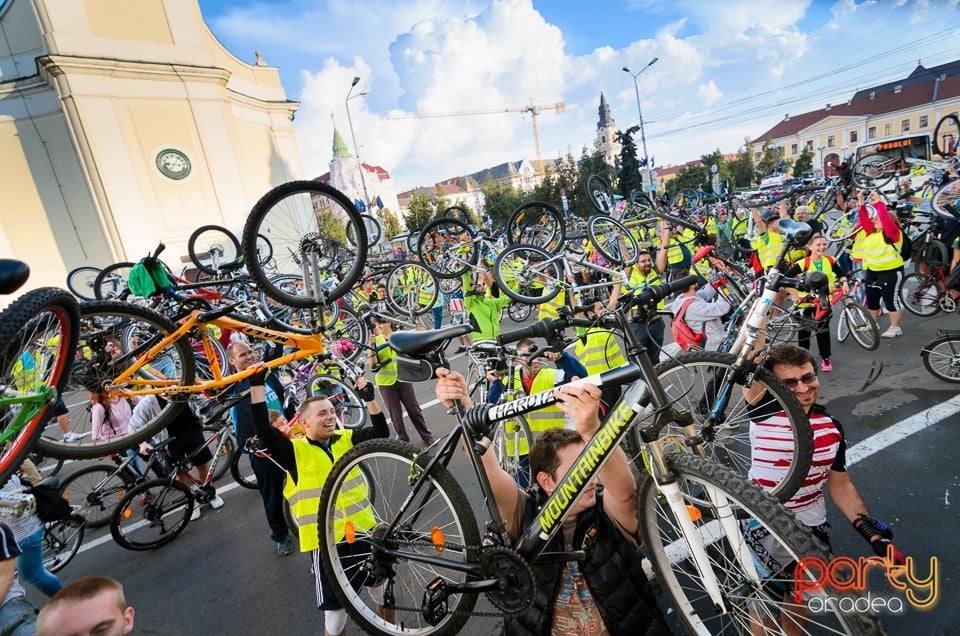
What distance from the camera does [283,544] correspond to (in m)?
4.07

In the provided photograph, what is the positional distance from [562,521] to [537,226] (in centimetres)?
827

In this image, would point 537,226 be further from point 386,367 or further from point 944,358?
point 944,358

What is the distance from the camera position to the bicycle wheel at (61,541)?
4.16m

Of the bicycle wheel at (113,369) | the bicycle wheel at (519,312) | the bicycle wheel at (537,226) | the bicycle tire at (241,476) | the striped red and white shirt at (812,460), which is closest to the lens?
the striped red and white shirt at (812,460)

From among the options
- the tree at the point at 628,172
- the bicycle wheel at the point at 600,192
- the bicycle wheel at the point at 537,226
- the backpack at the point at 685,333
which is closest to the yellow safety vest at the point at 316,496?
the backpack at the point at 685,333

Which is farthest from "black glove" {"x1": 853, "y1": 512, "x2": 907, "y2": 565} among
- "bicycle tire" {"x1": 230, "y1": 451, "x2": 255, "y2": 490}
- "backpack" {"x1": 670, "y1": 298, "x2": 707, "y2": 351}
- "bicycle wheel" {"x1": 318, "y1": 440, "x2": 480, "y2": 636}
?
"bicycle tire" {"x1": 230, "y1": 451, "x2": 255, "y2": 490}

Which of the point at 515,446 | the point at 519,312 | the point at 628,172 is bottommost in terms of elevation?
the point at 519,312

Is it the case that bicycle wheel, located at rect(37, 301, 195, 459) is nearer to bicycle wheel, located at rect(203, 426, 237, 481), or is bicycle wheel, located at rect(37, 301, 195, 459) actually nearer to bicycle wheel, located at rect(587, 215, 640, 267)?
bicycle wheel, located at rect(203, 426, 237, 481)

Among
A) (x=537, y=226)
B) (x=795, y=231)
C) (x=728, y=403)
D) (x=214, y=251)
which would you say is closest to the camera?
(x=728, y=403)

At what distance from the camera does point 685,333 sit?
15.0ft

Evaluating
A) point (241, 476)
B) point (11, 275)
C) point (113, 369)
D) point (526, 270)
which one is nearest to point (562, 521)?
point (11, 275)

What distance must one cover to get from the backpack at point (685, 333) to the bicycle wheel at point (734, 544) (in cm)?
293

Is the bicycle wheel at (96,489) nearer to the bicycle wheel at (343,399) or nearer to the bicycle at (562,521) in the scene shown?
the bicycle wheel at (343,399)

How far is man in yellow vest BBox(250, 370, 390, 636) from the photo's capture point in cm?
267
